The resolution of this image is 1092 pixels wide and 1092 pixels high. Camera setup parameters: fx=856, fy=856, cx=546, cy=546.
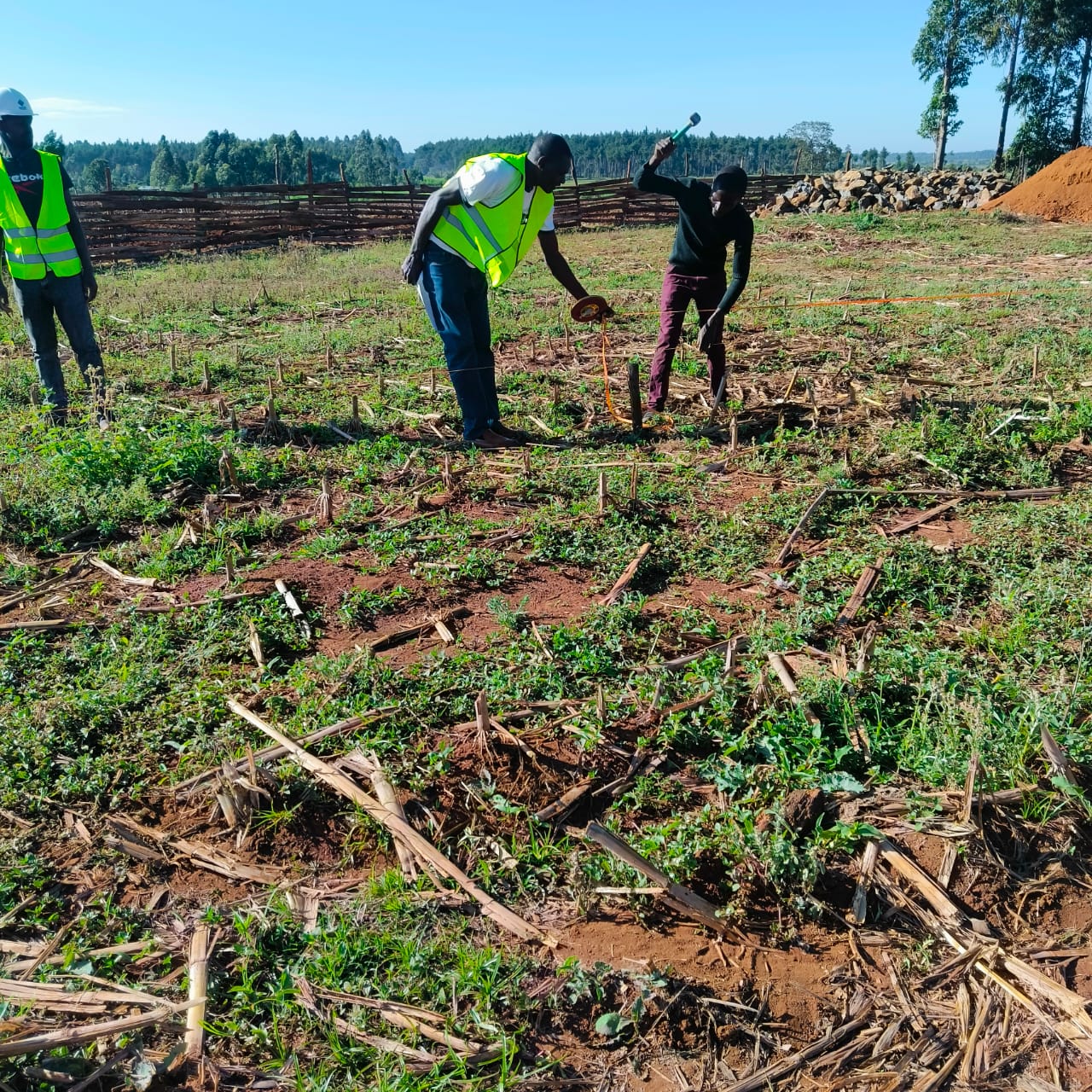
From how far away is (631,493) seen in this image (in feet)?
16.1

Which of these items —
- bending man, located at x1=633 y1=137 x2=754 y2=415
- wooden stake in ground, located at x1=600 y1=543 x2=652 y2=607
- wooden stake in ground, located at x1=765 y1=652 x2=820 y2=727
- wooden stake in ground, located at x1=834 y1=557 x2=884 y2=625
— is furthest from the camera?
bending man, located at x1=633 y1=137 x2=754 y2=415

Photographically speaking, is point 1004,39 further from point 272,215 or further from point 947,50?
point 272,215

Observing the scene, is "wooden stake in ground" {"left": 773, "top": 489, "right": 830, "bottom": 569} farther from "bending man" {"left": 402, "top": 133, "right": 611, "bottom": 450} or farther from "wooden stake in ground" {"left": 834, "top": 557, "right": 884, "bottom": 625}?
"bending man" {"left": 402, "top": 133, "right": 611, "bottom": 450}

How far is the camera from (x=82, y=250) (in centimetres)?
640

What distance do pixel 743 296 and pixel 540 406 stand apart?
5581 mm

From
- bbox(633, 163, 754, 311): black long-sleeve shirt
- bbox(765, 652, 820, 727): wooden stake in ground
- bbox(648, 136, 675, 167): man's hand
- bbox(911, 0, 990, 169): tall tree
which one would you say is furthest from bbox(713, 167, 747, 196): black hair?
bbox(911, 0, 990, 169): tall tree

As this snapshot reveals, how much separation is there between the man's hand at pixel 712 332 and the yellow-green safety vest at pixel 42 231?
4697 millimetres

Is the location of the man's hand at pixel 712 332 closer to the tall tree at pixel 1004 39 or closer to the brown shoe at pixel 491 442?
the brown shoe at pixel 491 442

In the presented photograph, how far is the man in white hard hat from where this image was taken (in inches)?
237

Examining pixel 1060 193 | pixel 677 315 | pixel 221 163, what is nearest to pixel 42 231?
pixel 677 315

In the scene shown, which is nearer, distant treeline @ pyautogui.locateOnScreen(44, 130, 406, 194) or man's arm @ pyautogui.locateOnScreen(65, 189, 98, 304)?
man's arm @ pyautogui.locateOnScreen(65, 189, 98, 304)

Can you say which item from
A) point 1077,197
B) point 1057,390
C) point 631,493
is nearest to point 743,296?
point 1057,390

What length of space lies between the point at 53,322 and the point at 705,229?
4.90 m

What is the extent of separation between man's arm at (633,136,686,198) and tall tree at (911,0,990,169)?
3581 cm
